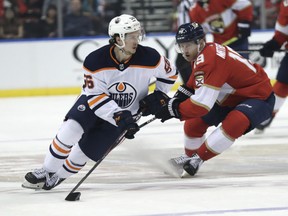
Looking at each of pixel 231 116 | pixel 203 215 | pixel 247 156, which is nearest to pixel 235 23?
pixel 247 156

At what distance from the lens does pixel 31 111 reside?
9633mm

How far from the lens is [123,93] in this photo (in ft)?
16.0

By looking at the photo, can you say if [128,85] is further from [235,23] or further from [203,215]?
[235,23]

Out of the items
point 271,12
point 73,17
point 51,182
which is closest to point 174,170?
point 51,182

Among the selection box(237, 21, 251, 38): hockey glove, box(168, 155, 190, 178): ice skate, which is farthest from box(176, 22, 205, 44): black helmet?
box(237, 21, 251, 38): hockey glove

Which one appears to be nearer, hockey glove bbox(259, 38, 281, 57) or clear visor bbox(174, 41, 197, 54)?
clear visor bbox(174, 41, 197, 54)

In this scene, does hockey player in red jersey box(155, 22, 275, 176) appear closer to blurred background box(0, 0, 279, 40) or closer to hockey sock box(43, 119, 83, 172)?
hockey sock box(43, 119, 83, 172)

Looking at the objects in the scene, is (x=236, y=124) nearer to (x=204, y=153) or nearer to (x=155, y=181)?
(x=204, y=153)

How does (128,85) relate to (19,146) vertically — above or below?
above

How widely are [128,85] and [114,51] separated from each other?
19cm

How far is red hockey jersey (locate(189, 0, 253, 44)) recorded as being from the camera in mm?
8039

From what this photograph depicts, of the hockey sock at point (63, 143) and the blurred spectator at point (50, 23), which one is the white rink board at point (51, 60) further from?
the hockey sock at point (63, 143)

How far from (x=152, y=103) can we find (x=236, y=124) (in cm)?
48

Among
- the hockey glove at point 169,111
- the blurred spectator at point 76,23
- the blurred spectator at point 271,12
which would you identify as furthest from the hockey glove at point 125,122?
the blurred spectator at point 271,12
